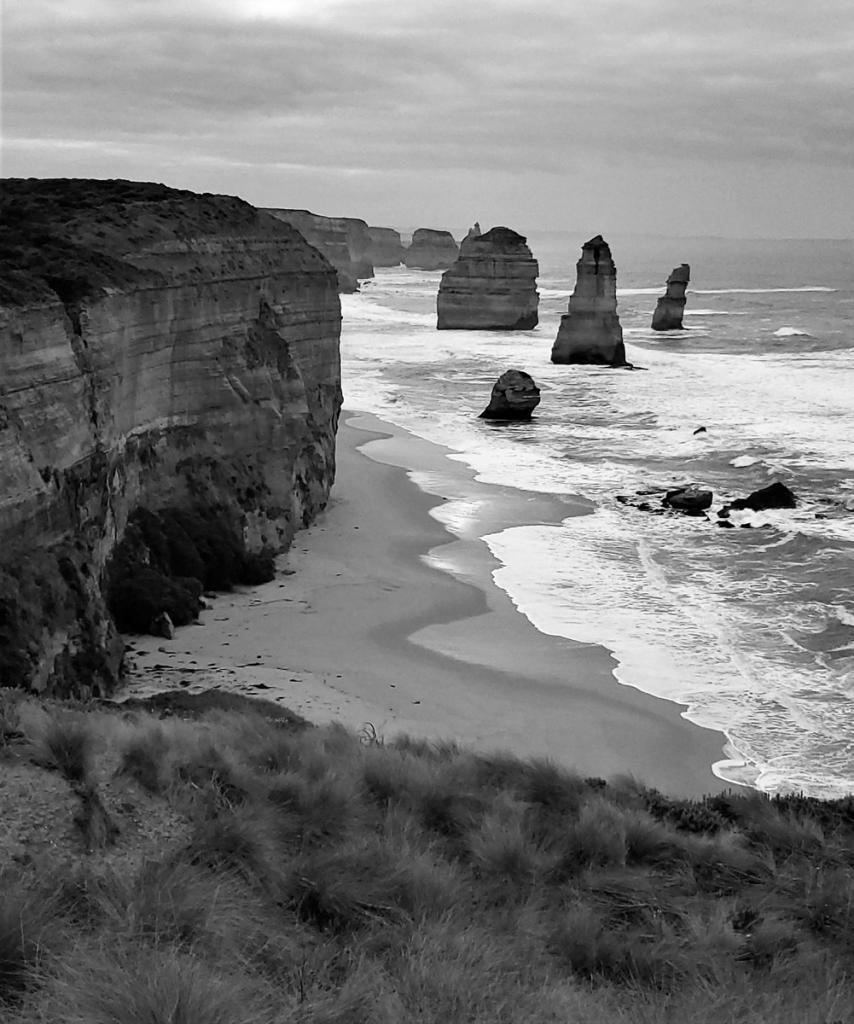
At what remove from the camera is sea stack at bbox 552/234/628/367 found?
5653cm

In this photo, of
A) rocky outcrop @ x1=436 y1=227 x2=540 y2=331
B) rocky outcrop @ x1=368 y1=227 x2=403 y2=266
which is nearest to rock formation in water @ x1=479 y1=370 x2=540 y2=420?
rocky outcrop @ x1=436 y1=227 x2=540 y2=331

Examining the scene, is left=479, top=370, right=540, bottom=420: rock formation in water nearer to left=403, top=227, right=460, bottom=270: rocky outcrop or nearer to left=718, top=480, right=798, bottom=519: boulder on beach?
left=718, top=480, right=798, bottom=519: boulder on beach

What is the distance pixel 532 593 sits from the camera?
19.1 m

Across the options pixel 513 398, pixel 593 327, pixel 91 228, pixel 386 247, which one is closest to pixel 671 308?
pixel 593 327

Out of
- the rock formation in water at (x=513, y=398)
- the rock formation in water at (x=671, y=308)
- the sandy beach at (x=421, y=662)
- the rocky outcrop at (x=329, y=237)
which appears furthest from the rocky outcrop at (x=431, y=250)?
the sandy beach at (x=421, y=662)

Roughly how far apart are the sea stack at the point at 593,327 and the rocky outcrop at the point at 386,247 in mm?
125926

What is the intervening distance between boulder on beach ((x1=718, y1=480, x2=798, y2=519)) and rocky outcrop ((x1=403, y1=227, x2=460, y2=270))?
146 metres

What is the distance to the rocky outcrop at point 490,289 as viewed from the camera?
242ft

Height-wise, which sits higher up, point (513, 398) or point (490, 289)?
point (490, 289)

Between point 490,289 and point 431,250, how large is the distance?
321 feet

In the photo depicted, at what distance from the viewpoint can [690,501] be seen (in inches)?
1033

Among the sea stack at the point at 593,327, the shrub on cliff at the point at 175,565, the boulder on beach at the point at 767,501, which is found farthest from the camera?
the sea stack at the point at 593,327

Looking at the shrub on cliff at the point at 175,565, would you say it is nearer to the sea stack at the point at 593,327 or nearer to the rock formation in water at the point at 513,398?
the rock formation in water at the point at 513,398

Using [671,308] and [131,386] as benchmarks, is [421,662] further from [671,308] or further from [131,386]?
[671,308]
